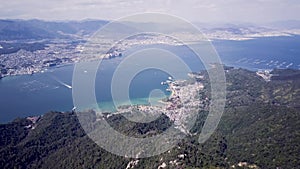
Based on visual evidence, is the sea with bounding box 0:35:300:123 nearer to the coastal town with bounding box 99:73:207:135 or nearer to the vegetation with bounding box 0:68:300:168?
the coastal town with bounding box 99:73:207:135

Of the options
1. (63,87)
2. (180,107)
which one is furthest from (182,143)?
(63,87)

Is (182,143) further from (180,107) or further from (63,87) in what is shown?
(63,87)

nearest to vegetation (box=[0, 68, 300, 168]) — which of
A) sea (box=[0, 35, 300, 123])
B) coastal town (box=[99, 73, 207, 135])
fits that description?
coastal town (box=[99, 73, 207, 135])

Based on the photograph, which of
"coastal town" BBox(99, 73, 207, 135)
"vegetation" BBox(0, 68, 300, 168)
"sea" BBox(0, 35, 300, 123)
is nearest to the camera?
"vegetation" BBox(0, 68, 300, 168)

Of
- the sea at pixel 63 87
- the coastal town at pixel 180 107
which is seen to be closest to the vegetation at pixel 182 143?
the coastal town at pixel 180 107

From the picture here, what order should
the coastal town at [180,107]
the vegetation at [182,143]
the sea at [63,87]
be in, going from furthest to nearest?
the sea at [63,87] < the coastal town at [180,107] < the vegetation at [182,143]

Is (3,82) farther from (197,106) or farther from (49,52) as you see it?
(197,106)

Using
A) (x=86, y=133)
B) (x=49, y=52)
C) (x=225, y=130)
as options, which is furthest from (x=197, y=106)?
(x=49, y=52)

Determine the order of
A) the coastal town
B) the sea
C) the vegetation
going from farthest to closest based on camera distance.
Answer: the sea, the coastal town, the vegetation

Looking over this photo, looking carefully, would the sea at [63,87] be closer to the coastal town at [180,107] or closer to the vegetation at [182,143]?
the coastal town at [180,107]

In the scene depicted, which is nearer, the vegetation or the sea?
the vegetation

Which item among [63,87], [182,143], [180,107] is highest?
[182,143]

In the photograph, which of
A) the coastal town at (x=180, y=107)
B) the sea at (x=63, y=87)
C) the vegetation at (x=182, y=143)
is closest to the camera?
the vegetation at (x=182, y=143)
